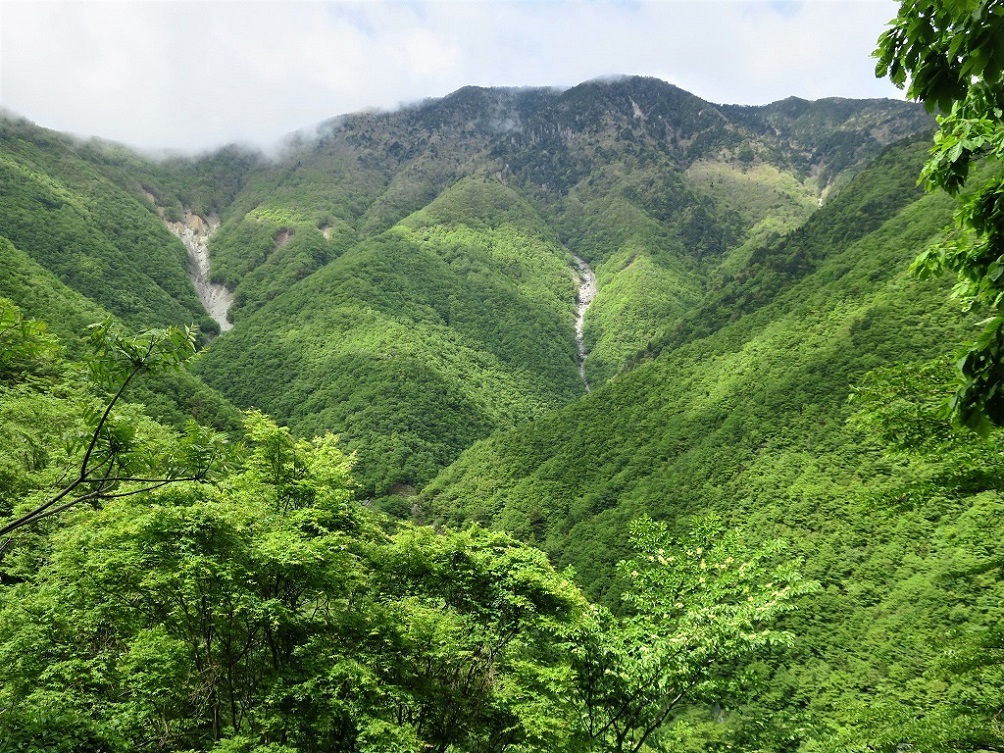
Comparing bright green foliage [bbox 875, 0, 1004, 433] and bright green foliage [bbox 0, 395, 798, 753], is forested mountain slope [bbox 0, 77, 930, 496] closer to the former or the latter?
bright green foliage [bbox 0, 395, 798, 753]

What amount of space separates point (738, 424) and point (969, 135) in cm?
6203

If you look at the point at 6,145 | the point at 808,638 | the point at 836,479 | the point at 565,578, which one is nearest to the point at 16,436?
the point at 565,578

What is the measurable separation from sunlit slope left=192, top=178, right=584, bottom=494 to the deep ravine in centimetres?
254

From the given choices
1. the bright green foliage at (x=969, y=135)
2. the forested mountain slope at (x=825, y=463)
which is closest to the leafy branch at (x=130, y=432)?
the bright green foliage at (x=969, y=135)

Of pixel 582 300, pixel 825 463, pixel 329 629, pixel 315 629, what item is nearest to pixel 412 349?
pixel 582 300

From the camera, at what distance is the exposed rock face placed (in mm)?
164250

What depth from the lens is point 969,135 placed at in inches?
132

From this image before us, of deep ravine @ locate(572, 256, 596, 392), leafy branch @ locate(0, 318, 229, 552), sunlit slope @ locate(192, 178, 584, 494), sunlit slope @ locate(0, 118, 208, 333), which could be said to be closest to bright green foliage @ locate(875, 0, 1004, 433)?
leafy branch @ locate(0, 318, 229, 552)

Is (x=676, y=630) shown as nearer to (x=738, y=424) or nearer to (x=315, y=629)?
(x=315, y=629)

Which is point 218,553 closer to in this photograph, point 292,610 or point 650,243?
point 292,610

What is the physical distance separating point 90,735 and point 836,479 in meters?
49.8

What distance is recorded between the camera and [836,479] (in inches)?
1834

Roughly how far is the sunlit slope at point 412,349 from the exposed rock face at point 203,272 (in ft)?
75.8

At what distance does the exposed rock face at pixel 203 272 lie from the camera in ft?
539
